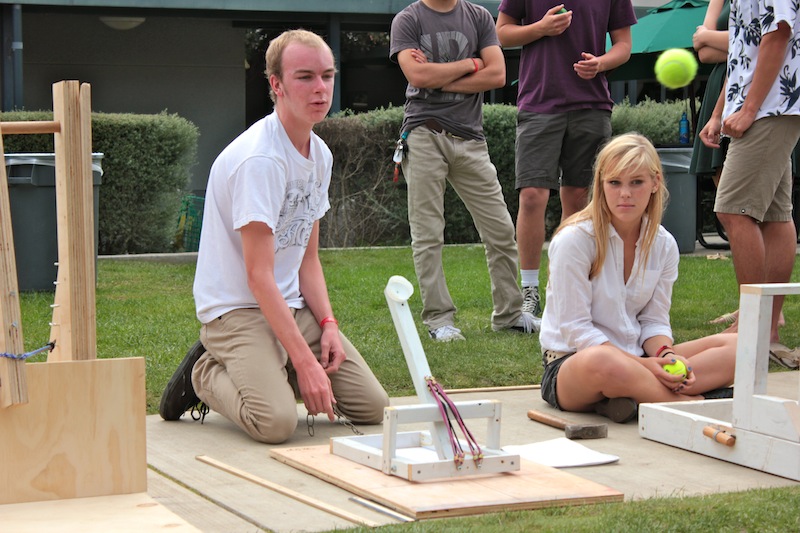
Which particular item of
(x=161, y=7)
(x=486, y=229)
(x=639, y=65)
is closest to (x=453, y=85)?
(x=486, y=229)

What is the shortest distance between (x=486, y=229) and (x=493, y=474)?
3.42 metres

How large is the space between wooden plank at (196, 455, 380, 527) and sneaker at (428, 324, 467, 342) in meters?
2.62

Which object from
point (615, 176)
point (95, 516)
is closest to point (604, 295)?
point (615, 176)

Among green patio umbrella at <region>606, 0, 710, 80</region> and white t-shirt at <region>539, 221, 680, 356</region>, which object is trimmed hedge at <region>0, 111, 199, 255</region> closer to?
green patio umbrella at <region>606, 0, 710, 80</region>

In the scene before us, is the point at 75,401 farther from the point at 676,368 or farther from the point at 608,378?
the point at 676,368

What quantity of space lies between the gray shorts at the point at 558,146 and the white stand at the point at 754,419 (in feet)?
9.35

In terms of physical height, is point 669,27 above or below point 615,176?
above

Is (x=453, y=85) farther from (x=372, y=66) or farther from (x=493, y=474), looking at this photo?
(x=372, y=66)

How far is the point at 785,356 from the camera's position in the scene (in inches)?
228

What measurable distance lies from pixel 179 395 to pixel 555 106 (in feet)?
10.5

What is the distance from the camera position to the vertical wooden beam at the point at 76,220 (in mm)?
3326

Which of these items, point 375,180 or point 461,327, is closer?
point 461,327

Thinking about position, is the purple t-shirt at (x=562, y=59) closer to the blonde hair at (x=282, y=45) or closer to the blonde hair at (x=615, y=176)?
the blonde hair at (x=615, y=176)

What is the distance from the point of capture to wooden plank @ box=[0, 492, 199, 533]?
9.89 feet
